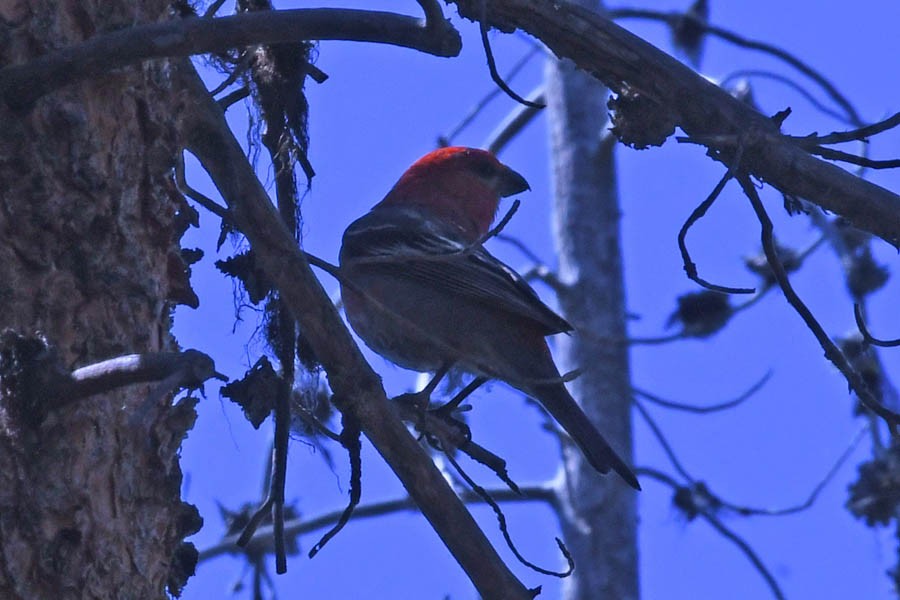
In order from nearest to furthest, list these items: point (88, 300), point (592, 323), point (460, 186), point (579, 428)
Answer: point (88, 300) < point (579, 428) < point (460, 186) < point (592, 323)

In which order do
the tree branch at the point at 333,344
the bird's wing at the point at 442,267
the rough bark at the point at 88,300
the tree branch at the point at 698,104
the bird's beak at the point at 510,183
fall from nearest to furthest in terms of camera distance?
1. the rough bark at the point at 88,300
2. the tree branch at the point at 333,344
3. the tree branch at the point at 698,104
4. the bird's wing at the point at 442,267
5. the bird's beak at the point at 510,183

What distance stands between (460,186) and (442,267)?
1.54 m

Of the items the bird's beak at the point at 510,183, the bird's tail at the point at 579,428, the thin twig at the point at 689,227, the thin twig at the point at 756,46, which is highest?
the thin twig at the point at 756,46

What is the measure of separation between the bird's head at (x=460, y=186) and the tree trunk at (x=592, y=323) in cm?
74

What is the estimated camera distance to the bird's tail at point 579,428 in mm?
3900

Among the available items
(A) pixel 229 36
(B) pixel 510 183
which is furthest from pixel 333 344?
(B) pixel 510 183

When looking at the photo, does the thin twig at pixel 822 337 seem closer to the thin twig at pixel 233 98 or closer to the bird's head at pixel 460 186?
the thin twig at pixel 233 98

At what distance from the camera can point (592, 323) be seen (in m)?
6.99

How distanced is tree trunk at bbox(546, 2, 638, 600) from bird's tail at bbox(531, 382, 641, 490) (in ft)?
6.58

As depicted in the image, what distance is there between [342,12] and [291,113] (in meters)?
0.92

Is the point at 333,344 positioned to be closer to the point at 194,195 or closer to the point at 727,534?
the point at 194,195

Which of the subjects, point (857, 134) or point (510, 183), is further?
point (510, 183)

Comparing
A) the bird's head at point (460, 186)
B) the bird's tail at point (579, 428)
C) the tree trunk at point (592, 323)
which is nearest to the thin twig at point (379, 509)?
the tree trunk at point (592, 323)

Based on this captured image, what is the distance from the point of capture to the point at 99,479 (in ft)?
7.66
